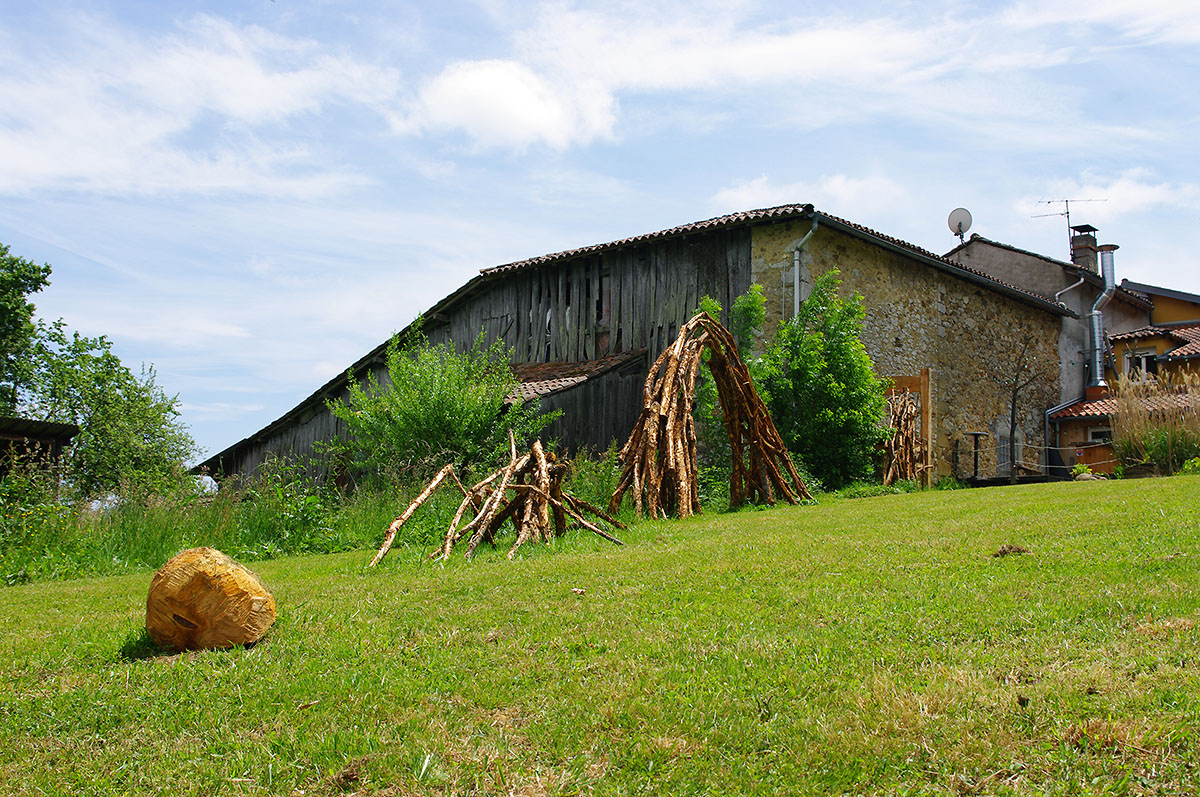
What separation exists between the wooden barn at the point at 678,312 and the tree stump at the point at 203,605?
11.3 meters

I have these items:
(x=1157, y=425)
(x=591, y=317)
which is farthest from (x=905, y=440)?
(x=591, y=317)

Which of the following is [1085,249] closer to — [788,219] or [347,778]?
[788,219]

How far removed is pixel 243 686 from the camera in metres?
4.12

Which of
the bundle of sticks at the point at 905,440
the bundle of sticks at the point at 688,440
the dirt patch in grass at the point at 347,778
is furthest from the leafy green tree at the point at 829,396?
the dirt patch in grass at the point at 347,778

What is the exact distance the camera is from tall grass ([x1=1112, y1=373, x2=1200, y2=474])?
13.9 meters

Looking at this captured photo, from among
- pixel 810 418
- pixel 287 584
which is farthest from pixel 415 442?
pixel 287 584

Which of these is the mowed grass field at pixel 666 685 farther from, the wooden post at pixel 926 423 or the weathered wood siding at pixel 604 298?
the weathered wood siding at pixel 604 298

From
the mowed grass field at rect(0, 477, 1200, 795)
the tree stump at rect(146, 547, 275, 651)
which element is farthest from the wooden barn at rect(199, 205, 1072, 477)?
the tree stump at rect(146, 547, 275, 651)

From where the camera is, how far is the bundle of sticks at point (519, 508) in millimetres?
8250

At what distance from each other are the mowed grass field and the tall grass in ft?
28.0

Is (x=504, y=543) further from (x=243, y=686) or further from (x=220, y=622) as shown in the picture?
(x=243, y=686)

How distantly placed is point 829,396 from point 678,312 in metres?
4.01

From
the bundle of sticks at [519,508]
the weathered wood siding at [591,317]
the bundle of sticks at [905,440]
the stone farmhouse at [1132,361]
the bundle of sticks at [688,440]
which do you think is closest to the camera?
the bundle of sticks at [519,508]

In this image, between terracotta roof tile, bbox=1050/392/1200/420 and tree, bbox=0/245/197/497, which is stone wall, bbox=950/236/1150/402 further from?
tree, bbox=0/245/197/497
